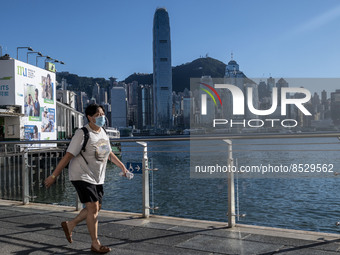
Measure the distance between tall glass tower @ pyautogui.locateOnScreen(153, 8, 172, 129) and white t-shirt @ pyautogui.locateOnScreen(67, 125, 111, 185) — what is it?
126 m

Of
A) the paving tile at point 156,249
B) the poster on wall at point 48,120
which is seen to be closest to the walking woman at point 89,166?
the paving tile at point 156,249

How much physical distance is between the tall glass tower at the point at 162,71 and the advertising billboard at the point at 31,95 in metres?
86.2

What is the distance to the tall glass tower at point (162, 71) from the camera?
139 metres

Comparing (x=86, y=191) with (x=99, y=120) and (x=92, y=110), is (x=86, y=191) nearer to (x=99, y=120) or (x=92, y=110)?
(x=99, y=120)

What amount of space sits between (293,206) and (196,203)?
3.39 meters

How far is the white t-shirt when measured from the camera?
4.37m

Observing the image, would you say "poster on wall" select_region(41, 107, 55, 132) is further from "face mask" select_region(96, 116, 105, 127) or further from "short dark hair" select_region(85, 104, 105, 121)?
"face mask" select_region(96, 116, 105, 127)

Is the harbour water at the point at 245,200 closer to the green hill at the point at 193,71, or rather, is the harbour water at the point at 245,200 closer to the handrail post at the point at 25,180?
the handrail post at the point at 25,180

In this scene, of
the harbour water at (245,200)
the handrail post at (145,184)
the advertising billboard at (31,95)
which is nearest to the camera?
the handrail post at (145,184)

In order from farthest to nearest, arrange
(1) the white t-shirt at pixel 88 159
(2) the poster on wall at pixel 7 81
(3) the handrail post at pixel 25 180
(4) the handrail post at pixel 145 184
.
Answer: (2) the poster on wall at pixel 7 81, (3) the handrail post at pixel 25 180, (4) the handrail post at pixel 145 184, (1) the white t-shirt at pixel 88 159

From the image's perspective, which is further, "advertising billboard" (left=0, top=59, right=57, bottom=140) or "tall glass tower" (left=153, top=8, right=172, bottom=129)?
"tall glass tower" (left=153, top=8, right=172, bottom=129)

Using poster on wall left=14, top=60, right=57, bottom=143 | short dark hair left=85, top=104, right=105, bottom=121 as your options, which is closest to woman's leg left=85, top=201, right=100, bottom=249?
short dark hair left=85, top=104, right=105, bottom=121

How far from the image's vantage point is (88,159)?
14.5 ft

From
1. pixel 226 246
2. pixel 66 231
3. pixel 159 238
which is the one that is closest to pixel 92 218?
pixel 66 231
